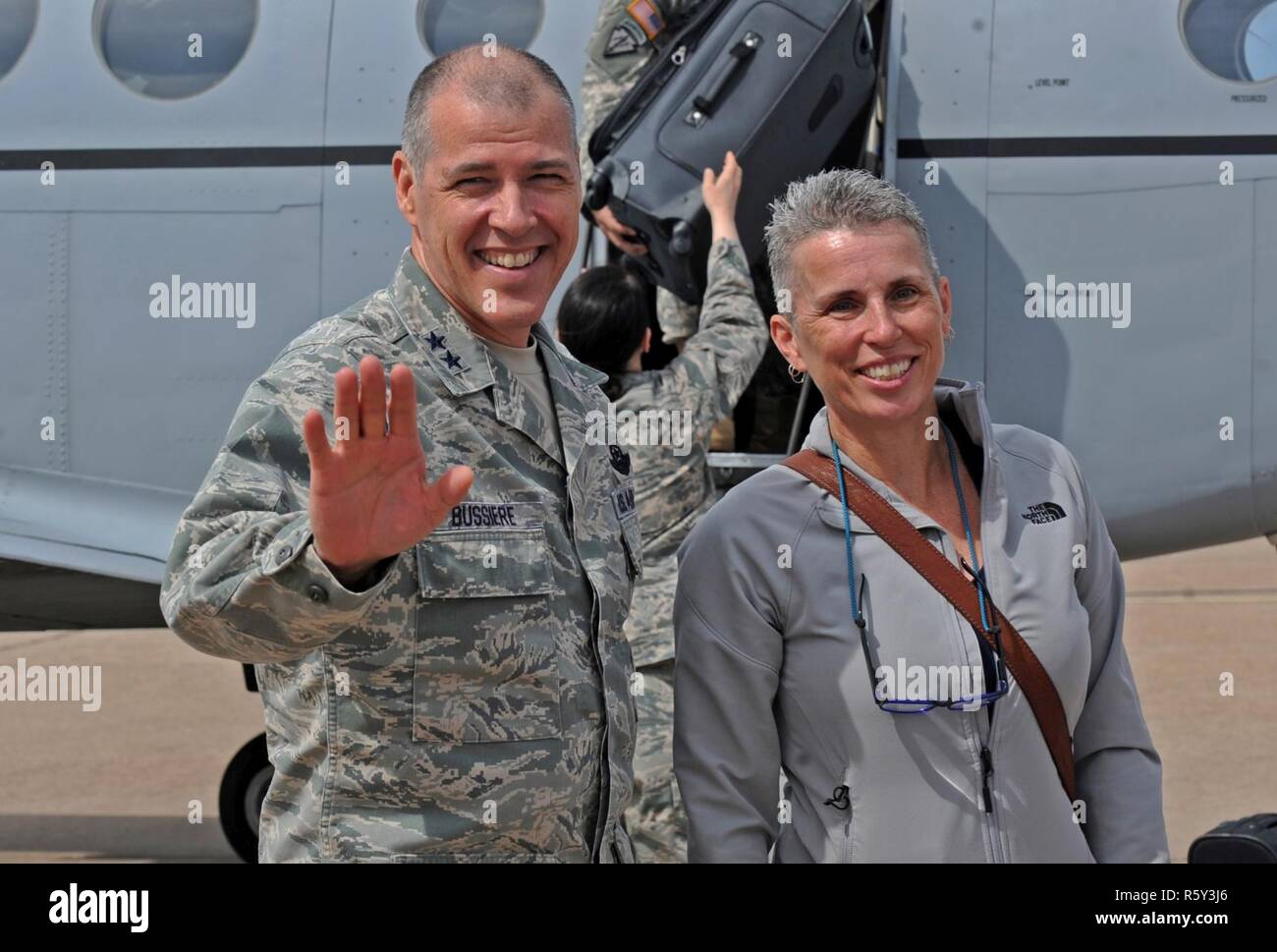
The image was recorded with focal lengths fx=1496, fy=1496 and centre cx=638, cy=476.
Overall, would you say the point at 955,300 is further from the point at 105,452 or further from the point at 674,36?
the point at 105,452

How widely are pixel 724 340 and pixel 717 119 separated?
1.01m

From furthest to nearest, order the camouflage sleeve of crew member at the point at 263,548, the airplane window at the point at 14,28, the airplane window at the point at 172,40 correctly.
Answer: the airplane window at the point at 14,28 → the airplane window at the point at 172,40 → the camouflage sleeve of crew member at the point at 263,548

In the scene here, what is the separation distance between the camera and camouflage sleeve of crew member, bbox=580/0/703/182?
17.0ft

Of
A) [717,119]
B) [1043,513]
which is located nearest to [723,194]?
[717,119]

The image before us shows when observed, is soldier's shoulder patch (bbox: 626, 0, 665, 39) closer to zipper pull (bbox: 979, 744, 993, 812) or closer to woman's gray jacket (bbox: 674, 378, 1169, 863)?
woman's gray jacket (bbox: 674, 378, 1169, 863)

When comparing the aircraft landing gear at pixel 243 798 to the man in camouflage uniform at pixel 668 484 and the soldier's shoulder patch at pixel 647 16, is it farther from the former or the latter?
the soldier's shoulder patch at pixel 647 16

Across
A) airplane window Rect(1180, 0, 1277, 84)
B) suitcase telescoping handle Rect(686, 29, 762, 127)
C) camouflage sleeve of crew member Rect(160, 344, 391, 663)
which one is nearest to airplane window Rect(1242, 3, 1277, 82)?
airplane window Rect(1180, 0, 1277, 84)

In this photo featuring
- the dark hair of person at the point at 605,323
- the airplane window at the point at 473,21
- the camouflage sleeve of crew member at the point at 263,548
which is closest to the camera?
the camouflage sleeve of crew member at the point at 263,548

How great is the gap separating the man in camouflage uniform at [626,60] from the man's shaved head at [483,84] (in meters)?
2.98

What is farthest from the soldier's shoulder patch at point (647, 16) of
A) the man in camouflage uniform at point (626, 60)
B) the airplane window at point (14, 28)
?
the airplane window at point (14, 28)

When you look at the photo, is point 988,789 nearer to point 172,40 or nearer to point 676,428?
point 676,428

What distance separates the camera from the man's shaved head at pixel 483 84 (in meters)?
2.06

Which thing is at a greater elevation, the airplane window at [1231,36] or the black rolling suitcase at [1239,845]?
the airplane window at [1231,36]
